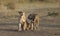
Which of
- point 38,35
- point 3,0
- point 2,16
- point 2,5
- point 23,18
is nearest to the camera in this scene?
point 38,35

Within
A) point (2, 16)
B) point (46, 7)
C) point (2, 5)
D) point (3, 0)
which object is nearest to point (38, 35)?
point (2, 16)

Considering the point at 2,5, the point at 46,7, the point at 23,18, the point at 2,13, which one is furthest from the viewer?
the point at 2,5

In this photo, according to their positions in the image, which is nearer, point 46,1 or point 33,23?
point 33,23

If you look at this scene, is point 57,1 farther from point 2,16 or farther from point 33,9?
point 2,16

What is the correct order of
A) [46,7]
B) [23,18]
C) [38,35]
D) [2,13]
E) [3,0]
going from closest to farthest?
[38,35] < [23,18] < [2,13] < [46,7] < [3,0]

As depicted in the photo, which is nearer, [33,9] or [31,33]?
[31,33]

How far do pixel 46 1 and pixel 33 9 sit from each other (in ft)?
18.9

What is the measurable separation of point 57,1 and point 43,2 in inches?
65.4

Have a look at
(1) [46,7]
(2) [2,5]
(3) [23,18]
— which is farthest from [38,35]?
(2) [2,5]

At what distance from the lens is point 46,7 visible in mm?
30078

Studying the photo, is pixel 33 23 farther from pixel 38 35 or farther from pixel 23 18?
pixel 38 35

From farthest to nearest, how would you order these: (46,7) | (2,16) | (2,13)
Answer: (46,7) → (2,13) → (2,16)

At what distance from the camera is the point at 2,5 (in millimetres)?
33125

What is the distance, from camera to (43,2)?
33.8 metres
